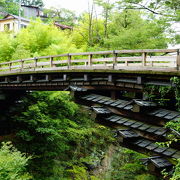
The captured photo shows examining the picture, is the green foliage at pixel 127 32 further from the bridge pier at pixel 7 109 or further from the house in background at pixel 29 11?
the house in background at pixel 29 11

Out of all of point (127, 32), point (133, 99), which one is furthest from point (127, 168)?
point (127, 32)

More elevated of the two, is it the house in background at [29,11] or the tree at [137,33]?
the house in background at [29,11]

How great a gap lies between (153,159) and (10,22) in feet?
126

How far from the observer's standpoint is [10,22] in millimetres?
40688

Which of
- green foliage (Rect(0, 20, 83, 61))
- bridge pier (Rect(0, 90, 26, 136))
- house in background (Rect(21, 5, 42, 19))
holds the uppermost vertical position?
house in background (Rect(21, 5, 42, 19))

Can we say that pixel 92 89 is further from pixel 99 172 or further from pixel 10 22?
pixel 10 22

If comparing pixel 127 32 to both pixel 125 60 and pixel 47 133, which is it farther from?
pixel 125 60

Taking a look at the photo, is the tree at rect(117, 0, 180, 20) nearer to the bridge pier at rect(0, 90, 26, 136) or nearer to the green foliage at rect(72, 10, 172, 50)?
the green foliage at rect(72, 10, 172, 50)

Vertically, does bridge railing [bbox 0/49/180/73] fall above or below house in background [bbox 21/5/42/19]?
below

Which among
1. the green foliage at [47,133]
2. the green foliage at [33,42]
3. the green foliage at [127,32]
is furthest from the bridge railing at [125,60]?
the green foliage at [33,42]

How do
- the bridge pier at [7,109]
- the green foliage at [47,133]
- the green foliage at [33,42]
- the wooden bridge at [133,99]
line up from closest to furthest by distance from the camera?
the wooden bridge at [133,99], the green foliage at [47,133], the bridge pier at [7,109], the green foliage at [33,42]

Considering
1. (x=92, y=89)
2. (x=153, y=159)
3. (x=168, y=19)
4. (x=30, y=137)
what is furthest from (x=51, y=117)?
(x=153, y=159)

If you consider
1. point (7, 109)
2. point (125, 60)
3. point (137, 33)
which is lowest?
point (7, 109)

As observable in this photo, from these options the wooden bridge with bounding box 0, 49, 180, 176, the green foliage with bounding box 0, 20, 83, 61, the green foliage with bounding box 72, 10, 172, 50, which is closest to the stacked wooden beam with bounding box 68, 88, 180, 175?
the wooden bridge with bounding box 0, 49, 180, 176
